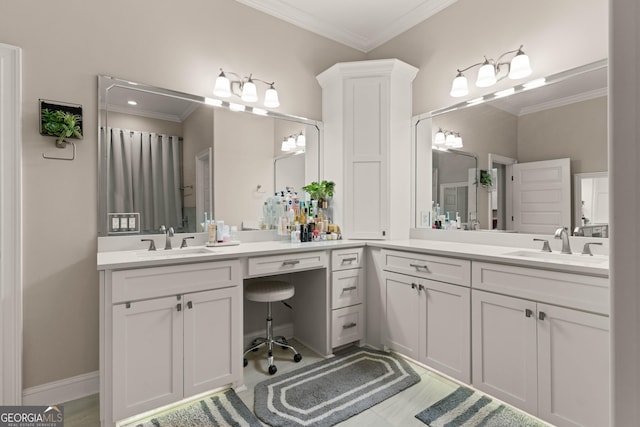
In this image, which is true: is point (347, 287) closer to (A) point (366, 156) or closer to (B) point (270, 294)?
(B) point (270, 294)

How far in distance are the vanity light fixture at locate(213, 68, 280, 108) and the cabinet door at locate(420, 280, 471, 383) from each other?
195cm

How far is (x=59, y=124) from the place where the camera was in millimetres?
1979

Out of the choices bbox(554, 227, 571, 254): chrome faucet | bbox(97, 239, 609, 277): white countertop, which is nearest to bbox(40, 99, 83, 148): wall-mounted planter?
bbox(97, 239, 609, 277): white countertop

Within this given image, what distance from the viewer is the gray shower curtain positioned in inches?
88.0

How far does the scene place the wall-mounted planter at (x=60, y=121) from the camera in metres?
1.96

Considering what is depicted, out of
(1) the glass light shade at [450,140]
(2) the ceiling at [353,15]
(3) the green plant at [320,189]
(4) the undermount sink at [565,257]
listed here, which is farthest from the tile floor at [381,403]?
(2) the ceiling at [353,15]

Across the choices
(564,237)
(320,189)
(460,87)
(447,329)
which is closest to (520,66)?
(460,87)

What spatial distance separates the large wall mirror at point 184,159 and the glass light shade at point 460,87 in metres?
1.32

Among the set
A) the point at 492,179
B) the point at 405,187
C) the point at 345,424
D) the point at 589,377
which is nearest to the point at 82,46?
the point at 405,187

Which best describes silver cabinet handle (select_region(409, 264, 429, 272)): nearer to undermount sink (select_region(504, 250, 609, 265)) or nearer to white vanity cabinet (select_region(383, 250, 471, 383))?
white vanity cabinet (select_region(383, 250, 471, 383))

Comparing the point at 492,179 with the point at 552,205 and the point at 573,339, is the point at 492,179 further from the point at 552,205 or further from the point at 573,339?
the point at 573,339

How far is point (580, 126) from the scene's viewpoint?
2.07m

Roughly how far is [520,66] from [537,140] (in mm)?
520

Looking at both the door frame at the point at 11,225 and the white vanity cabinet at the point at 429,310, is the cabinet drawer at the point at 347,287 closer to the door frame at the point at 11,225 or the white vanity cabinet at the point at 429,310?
the white vanity cabinet at the point at 429,310
